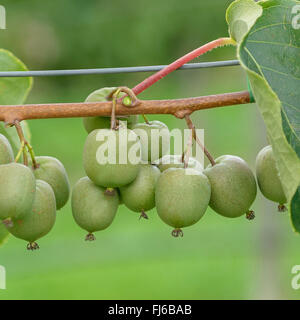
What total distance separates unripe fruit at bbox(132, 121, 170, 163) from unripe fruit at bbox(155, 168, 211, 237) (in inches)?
2.8

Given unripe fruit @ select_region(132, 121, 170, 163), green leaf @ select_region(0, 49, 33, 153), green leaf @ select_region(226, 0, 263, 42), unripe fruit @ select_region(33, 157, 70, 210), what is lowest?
unripe fruit @ select_region(33, 157, 70, 210)

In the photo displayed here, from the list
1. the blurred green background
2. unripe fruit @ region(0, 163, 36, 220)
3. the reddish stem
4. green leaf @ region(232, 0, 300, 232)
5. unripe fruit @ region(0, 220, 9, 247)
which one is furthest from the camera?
the blurred green background

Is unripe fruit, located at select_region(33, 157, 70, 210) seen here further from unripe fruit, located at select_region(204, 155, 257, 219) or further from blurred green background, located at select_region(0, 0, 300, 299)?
blurred green background, located at select_region(0, 0, 300, 299)

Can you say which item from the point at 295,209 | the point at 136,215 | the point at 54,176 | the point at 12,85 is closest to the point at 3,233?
the point at 54,176

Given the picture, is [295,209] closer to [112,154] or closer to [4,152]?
[112,154]

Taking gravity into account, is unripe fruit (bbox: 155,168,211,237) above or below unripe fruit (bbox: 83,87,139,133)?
below

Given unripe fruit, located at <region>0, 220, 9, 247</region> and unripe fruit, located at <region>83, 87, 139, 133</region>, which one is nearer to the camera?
unripe fruit, located at <region>83, 87, 139, 133</region>

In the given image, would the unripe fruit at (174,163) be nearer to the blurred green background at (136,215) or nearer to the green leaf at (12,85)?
the green leaf at (12,85)

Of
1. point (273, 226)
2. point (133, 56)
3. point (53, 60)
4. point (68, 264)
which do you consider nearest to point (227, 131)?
point (133, 56)

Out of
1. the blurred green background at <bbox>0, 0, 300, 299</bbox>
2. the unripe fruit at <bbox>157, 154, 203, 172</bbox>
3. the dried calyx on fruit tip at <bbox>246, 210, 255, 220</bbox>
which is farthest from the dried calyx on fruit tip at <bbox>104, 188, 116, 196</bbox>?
the blurred green background at <bbox>0, 0, 300, 299</bbox>

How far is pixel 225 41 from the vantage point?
1123 millimetres

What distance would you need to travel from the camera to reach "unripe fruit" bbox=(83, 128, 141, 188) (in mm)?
1012

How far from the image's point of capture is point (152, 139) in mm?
1109

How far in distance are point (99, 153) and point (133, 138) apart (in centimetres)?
6
